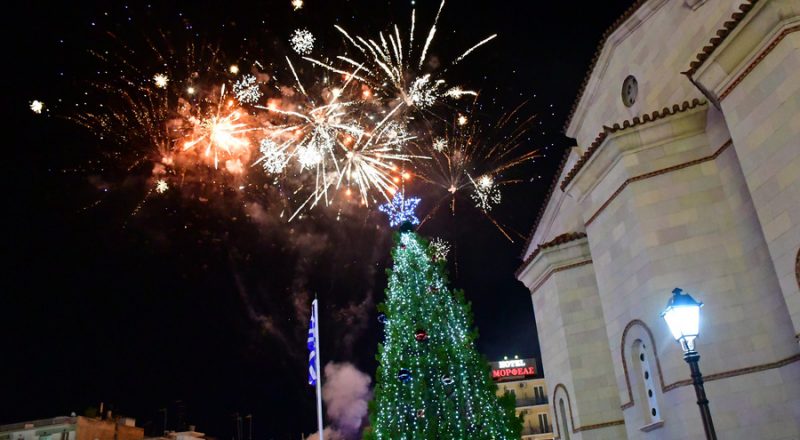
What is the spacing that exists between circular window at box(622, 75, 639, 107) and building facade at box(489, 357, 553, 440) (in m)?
55.7

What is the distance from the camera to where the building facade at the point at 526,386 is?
227 feet

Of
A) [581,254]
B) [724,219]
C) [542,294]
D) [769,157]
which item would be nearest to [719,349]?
[724,219]

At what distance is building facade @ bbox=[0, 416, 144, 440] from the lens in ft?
172

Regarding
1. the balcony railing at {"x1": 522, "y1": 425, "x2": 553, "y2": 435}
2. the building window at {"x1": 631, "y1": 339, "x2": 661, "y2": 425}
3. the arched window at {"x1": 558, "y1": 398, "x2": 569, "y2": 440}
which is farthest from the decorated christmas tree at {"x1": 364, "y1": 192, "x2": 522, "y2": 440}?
the balcony railing at {"x1": 522, "y1": 425, "x2": 553, "y2": 435}

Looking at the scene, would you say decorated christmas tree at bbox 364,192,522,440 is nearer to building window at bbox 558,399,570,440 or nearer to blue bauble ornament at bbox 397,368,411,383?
blue bauble ornament at bbox 397,368,411,383

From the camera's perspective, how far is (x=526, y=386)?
73.9m

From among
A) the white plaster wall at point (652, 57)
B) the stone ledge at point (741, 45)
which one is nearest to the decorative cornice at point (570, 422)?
the white plaster wall at point (652, 57)

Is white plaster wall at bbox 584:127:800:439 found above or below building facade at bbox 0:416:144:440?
below

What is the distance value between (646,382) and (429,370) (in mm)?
5210

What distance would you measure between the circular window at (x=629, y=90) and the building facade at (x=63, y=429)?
5185cm

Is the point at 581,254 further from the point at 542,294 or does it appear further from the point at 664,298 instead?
the point at 664,298

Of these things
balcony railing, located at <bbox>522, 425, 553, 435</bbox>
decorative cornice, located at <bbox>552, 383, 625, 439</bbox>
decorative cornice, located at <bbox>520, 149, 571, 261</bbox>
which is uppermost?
decorative cornice, located at <bbox>520, 149, 571, 261</bbox>

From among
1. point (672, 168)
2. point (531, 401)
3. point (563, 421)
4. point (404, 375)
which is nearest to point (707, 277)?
point (672, 168)

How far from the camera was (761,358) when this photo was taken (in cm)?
1303
